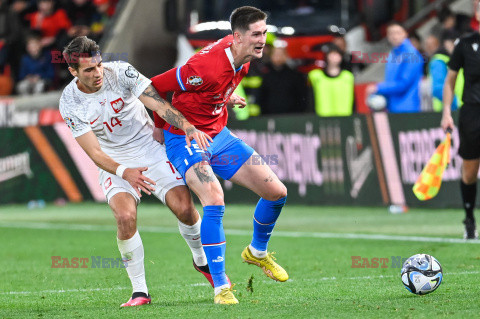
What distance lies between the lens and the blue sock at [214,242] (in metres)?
6.64

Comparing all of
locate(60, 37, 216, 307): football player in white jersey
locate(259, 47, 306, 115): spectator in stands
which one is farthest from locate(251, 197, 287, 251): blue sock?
locate(259, 47, 306, 115): spectator in stands

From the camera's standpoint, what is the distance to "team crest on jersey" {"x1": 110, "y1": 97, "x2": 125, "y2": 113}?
728 cm

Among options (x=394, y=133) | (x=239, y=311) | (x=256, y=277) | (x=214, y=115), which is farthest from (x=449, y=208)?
(x=239, y=311)

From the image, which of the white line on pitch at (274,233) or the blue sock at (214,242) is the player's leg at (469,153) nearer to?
the white line on pitch at (274,233)

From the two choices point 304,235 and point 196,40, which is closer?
→ point 304,235

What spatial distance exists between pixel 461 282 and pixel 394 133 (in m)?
6.47

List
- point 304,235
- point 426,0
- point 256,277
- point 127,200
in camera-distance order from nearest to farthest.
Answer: point 127,200 < point 256,277 < point 304,235 < point 426,0

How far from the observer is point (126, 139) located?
24.5 ft

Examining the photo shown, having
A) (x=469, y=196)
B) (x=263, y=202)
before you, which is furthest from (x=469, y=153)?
(x=263, y=202)

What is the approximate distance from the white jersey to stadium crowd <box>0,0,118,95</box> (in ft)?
42.4

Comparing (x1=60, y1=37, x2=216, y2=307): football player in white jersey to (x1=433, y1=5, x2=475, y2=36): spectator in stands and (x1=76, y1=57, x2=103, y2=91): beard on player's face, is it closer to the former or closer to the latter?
(x1=76, y1=57, x2=103, y2=91): beard on player's face

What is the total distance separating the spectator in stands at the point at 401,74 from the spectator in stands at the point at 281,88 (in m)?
2.14

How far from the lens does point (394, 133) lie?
1343 cm

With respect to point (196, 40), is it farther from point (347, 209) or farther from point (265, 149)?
point (347, 209)
